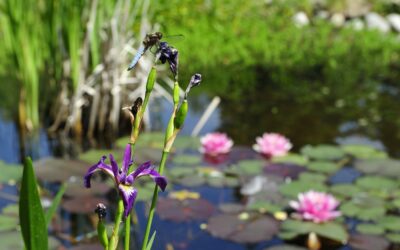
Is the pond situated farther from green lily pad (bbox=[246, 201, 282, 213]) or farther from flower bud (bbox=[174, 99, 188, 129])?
flower bud (bbox=[174, 99, 188, 129])

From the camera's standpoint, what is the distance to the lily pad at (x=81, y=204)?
88.0 inches

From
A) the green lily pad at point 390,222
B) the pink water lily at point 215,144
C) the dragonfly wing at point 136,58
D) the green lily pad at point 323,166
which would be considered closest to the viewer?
the dragonfly wing at point 136,58

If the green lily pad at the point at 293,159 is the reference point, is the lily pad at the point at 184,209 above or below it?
below

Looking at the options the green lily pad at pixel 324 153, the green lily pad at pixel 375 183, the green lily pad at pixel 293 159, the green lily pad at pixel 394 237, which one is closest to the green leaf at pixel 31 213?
the green lily pad at pixel 394 237

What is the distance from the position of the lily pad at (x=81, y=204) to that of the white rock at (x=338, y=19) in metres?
4.70

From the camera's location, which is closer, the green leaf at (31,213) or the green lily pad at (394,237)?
the green leaf at (31,213)

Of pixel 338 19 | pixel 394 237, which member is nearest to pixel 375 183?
pixel 394 237

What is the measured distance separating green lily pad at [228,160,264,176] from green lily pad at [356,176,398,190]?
0.42 m

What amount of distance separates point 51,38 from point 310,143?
1.43 metres

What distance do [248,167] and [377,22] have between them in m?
4.30

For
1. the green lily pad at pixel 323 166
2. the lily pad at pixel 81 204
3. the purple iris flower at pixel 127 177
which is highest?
the green lily pad at pixel 323 166

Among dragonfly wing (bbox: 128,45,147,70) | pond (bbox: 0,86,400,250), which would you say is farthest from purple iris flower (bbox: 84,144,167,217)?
pond (bbox: 0,86,400,250)

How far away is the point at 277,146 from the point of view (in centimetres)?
279

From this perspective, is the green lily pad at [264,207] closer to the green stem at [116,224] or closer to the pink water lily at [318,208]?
the pink water lily at [318,208]
